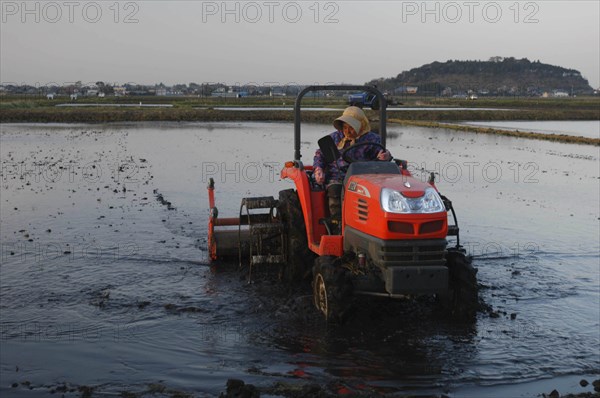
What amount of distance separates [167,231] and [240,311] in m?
4.61

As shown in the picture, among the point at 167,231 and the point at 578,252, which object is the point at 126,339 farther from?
the point at 578,252

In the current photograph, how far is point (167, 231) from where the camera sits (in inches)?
482

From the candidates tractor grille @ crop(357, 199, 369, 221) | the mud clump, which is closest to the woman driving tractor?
tractor grille @ crop(357, 199, 369, 221)

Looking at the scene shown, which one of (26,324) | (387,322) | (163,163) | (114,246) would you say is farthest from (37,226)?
(163,163)

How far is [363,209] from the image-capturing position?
23.5ft

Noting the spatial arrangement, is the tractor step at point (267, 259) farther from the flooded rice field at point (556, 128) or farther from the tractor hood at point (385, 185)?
the flooded rice field at point (556, 128)

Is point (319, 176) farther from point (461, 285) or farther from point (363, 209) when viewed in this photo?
point (461, 285)

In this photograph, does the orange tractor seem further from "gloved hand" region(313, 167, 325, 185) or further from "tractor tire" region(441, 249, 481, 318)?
"gloved hand" region(313, 167, 325, 185)

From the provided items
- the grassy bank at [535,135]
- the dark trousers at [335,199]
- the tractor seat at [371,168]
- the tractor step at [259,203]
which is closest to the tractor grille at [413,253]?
the tractor seat at [371,168]

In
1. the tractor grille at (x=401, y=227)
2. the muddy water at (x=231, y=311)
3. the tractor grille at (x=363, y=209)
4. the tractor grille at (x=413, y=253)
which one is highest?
the tractor grille at (x=363, y=209)

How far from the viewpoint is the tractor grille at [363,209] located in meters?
7.09

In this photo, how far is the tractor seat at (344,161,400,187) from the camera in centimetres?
759

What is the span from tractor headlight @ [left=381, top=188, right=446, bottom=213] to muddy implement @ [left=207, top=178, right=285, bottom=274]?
2657 mm

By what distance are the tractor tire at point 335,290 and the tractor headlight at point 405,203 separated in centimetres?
86
